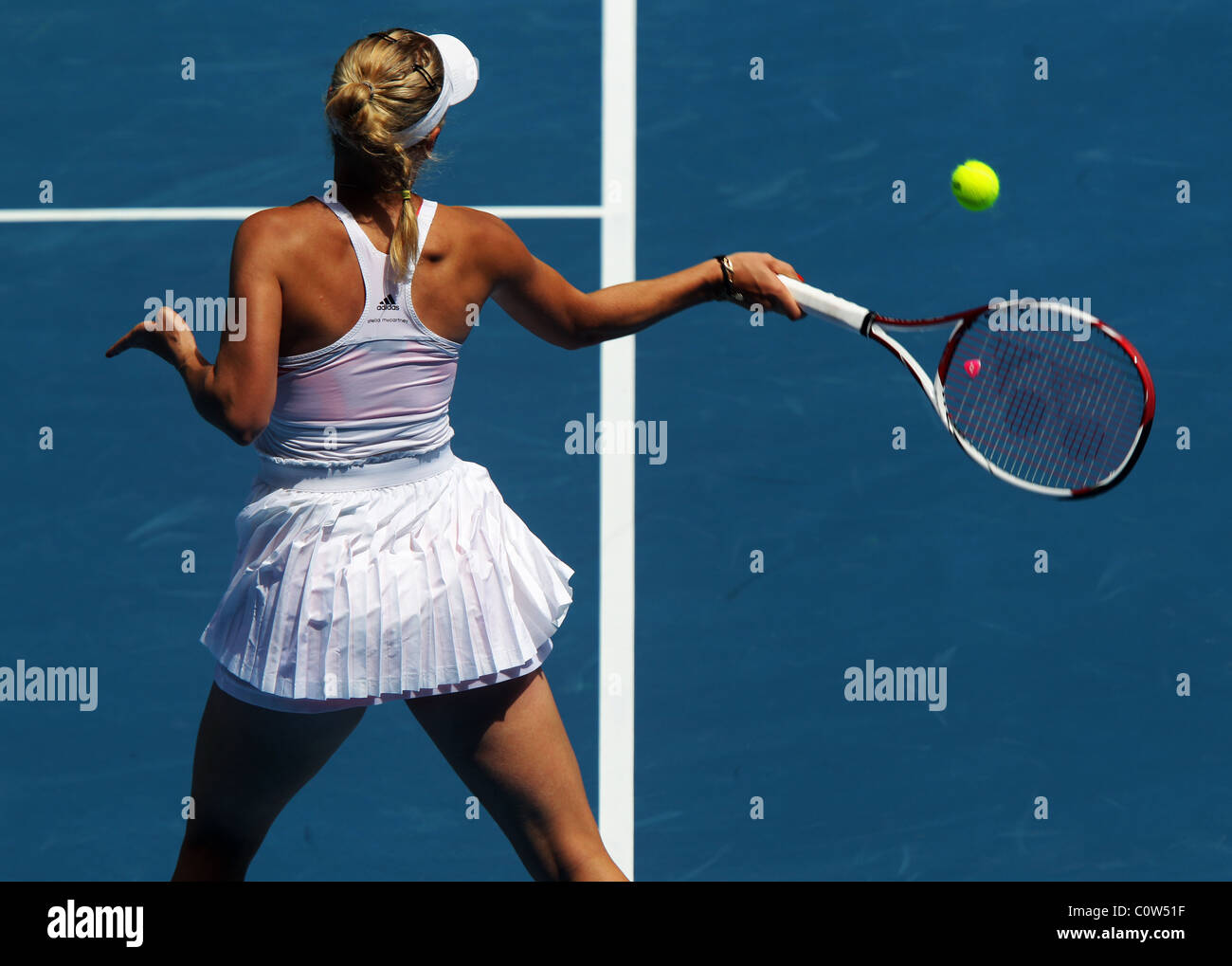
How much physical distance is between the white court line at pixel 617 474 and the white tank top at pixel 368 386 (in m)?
1.61

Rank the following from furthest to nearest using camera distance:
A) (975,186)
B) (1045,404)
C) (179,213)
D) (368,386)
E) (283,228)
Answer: (179,213)
(975,186)
(1045,404)
(368,386)
(283,228)

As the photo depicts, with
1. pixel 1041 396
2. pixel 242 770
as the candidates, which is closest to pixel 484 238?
pixel 242 770

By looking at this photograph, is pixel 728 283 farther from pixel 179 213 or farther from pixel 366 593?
pixel 179 213

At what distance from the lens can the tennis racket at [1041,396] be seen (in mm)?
3486

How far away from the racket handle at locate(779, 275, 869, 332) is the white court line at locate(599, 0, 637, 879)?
1369 mm

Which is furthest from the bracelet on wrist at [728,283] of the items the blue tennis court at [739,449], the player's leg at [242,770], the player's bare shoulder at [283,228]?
the blue tennis court at [739,449]

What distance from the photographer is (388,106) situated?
2641 millimetres

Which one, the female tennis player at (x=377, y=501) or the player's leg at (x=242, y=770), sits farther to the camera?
the player's leg at (x=242, y=770)

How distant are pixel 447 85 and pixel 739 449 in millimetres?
1933

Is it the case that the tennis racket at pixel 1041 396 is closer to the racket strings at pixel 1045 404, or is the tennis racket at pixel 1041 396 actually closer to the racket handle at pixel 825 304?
the racket strings at pixel 1045 404

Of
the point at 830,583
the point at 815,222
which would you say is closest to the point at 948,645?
the point at 830,583

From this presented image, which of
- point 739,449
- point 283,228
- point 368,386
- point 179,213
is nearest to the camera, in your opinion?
point 283,228

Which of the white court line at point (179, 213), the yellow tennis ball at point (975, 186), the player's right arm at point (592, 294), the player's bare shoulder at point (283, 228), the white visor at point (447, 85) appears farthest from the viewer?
the white court line at point (179, 213)
